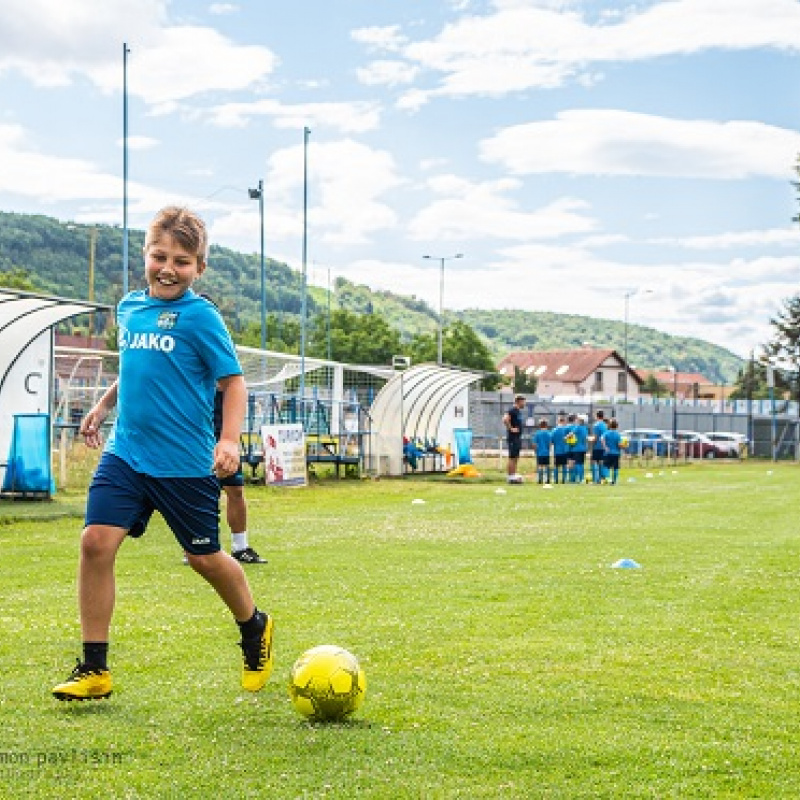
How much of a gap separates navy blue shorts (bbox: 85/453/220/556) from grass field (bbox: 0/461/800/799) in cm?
75

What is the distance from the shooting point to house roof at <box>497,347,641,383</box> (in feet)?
471

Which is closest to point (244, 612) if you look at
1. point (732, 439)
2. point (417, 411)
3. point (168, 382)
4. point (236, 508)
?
point (168, 382)

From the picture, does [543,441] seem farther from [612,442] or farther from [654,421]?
[654,421]

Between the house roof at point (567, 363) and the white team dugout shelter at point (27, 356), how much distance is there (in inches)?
4615

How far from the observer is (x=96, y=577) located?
19.3ft

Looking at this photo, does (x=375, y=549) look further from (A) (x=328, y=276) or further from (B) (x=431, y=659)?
(A) (x=328, y=276)

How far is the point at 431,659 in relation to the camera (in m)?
7.04

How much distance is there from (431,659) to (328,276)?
63.3m

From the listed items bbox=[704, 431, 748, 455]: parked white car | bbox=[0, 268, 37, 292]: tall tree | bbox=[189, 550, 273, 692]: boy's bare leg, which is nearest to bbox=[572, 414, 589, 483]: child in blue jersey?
bbox=[189, 550, 273, 692]: boy's bare leg

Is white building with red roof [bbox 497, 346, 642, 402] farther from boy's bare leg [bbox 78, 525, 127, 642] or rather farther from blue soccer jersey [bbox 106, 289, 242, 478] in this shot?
boy's bare leg [bbox 78, 525, 127, 642]

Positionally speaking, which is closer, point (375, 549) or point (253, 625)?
point (253, 625)

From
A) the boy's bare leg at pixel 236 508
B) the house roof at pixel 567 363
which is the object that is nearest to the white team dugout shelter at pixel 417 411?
the boy's bare leg at pixel 236 508

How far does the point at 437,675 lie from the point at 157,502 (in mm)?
1717

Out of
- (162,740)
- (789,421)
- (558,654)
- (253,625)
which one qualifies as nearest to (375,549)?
(558,654)
